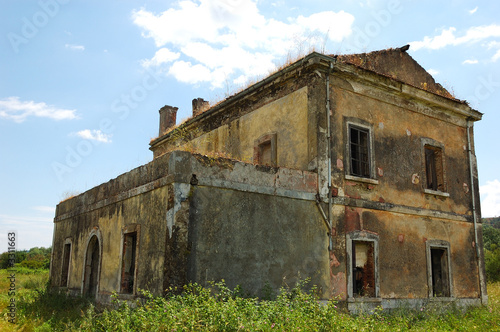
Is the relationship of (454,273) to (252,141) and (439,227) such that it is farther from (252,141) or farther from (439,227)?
(252,141)

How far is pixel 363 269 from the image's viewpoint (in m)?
11.2

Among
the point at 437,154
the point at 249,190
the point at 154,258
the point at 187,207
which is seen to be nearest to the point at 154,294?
the point at 154,258

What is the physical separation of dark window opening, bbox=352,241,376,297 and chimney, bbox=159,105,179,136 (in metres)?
11.0

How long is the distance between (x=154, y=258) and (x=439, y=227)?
852 centimetres

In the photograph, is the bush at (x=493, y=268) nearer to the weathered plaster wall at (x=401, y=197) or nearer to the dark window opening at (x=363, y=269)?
the weathered plaster wall at (x=401, y=197)

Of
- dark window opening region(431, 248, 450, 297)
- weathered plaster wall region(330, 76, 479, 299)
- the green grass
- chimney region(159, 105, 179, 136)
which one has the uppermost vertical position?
chimney region(159, 105, 179, 136)

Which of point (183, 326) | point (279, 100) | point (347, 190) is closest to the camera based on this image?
point (183, 326)

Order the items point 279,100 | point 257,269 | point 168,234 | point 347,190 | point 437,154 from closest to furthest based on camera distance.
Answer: point 168,234 < point 257,269 < point 347,190 < point 279,100 < point 437,154

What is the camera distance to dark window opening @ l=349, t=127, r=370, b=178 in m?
11.7

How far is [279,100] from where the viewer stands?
1208cm

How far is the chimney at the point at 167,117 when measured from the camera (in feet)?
64.0

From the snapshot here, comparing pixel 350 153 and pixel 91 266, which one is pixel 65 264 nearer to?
pixel 91 266

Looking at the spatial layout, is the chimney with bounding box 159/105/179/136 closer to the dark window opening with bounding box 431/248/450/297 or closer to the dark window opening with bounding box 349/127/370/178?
the dark window opening with bounding box 349/127/370/178

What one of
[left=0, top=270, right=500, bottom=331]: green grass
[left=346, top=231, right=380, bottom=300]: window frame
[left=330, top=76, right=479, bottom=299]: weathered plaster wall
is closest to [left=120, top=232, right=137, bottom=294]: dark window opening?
[left=0, top=270, right=500, bottom=331]: green grass
